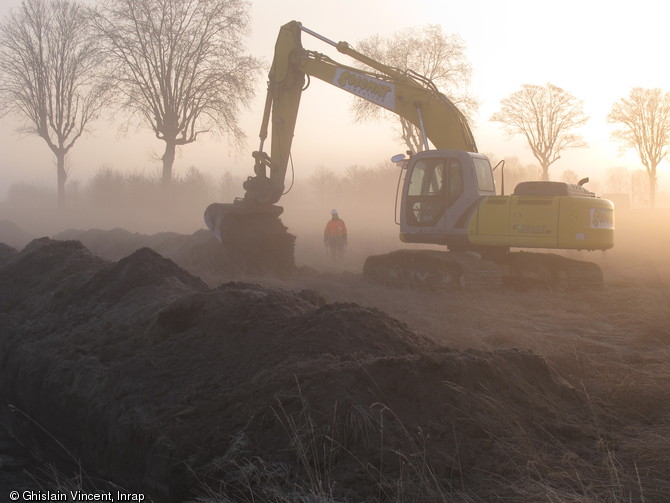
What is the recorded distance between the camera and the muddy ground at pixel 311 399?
427cm

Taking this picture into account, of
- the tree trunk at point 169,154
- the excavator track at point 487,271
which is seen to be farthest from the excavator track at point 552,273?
the tree trunk at point 169,154

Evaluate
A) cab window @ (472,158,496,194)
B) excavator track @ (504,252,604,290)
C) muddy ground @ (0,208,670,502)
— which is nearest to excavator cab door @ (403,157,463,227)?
cab window @ (472,158,496,194)

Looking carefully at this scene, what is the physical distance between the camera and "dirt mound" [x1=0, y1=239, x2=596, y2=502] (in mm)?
4324

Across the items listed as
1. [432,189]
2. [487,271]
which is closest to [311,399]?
[487,271]

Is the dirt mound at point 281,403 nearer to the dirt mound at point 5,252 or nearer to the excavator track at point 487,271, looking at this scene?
the excavator track at point 487,271

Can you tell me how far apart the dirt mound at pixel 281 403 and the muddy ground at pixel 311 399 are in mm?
15

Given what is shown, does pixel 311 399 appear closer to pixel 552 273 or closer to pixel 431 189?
pixel 431 189

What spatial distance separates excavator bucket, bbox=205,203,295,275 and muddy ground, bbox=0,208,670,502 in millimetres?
6223

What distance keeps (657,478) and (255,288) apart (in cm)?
480

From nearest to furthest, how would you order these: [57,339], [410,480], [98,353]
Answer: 1. [410,480]
2. [98,353]
3. [57,339]

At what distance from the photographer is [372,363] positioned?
16.9 feet

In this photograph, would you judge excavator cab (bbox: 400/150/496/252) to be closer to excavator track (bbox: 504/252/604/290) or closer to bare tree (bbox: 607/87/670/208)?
excavator track (bbox: 504/252/604/290)

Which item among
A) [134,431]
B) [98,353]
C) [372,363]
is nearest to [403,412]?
[372,363]

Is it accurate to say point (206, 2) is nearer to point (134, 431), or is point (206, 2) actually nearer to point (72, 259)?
point (72, 259)
